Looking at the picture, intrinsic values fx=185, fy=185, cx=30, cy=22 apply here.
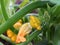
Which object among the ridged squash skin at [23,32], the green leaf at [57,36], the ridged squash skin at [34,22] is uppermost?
the ridged squash skin at [34,22]

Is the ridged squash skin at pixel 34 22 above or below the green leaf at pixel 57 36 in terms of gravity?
above

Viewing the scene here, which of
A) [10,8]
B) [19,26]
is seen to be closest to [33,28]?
[19,26]

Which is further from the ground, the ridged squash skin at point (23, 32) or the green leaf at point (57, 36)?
the ridged squash skin at point (23, 32)

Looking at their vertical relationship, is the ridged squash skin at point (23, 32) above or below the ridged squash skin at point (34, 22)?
below

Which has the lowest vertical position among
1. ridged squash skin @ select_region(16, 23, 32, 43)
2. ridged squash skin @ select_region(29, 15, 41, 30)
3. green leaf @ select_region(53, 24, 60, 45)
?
green leaf @ select_region(53, 24, 60, 45)

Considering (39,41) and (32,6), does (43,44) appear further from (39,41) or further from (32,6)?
(32,6)

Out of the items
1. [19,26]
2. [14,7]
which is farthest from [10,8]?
[19,26]

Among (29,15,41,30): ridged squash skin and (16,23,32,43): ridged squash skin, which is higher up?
(29,15,41,30): ridged squash skin

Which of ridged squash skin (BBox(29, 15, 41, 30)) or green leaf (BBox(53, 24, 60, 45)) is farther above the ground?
ridged squash skin (BBox(29, 15, 41, 30))

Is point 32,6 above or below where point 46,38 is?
above

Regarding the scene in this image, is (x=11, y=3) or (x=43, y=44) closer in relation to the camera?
(x=43, y=44)
